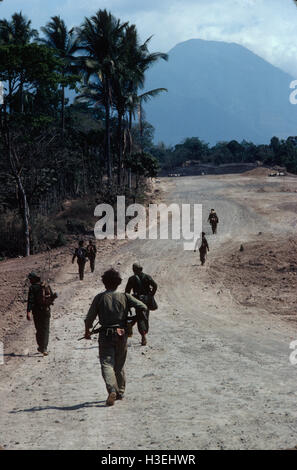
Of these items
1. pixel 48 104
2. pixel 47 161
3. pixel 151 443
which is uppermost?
pixel 48 104

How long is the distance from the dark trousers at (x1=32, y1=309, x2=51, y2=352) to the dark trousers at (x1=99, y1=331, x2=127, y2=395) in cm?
312

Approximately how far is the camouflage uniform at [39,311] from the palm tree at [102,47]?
2387 centimetres

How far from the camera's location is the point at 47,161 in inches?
1371

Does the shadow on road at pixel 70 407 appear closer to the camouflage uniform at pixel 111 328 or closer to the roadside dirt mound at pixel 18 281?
the camouflage uniform at pixel 111 328

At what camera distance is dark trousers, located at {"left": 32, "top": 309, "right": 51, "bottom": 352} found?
9734mm

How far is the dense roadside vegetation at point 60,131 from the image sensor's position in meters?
24.0

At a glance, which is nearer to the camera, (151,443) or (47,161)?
(151,443)

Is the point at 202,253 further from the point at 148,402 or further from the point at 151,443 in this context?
the point at 151,443

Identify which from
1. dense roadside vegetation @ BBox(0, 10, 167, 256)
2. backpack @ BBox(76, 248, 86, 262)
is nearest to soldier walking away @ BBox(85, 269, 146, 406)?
backpack @ BBox(76, 248, 86, 262)

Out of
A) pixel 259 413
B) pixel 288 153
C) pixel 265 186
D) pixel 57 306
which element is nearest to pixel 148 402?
pixel 259 413

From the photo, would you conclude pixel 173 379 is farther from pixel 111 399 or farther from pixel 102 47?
pixel 102 47

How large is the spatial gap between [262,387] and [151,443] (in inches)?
105

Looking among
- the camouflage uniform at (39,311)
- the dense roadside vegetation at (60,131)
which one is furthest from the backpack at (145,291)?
the dense roadside vegetation at (60,131)

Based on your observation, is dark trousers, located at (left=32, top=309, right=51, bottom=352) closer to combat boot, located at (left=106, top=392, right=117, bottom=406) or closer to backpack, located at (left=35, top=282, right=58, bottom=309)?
backpack, located at (left=35, top=282, right=58, bottom=309)
